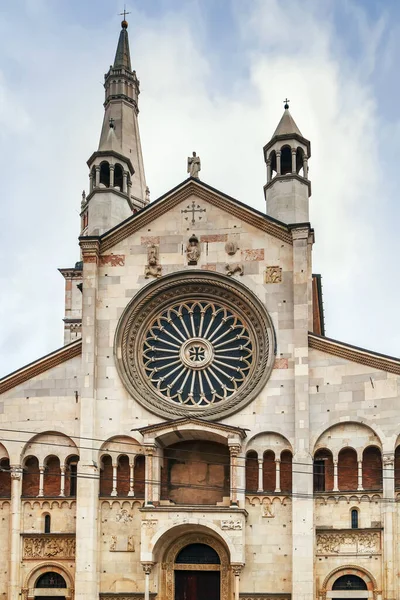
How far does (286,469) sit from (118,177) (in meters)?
14.2

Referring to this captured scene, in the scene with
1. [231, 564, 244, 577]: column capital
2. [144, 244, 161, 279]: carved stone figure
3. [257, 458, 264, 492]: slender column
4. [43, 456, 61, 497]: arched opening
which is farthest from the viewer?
[144, 244, 161, 279]: carved stone figure

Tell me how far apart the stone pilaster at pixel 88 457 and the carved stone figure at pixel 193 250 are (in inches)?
136

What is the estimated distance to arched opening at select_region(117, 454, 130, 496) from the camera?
34.8 m

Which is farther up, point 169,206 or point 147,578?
point 169,206

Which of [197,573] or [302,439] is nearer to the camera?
[302,439]

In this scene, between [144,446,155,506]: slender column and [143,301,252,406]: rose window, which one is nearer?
[144,446,155,506]: slender column

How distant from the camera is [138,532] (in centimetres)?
3419

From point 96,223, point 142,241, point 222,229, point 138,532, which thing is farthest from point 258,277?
point 138,532

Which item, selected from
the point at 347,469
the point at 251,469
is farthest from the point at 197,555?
the point at 347,469

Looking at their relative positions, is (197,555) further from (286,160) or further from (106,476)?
(286,160)

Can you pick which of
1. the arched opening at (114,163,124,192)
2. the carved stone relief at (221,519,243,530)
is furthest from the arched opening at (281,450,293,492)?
the arched opening at (114,163,124,192)

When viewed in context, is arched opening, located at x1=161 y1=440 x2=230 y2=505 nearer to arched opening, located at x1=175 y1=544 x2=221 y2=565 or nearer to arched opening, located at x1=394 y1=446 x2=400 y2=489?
arched opening, located at x1=175 y1=544 x2=221 y2=565

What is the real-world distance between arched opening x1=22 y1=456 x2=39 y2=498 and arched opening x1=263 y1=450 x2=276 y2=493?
26.9 feet

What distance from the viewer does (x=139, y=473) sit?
115ft
